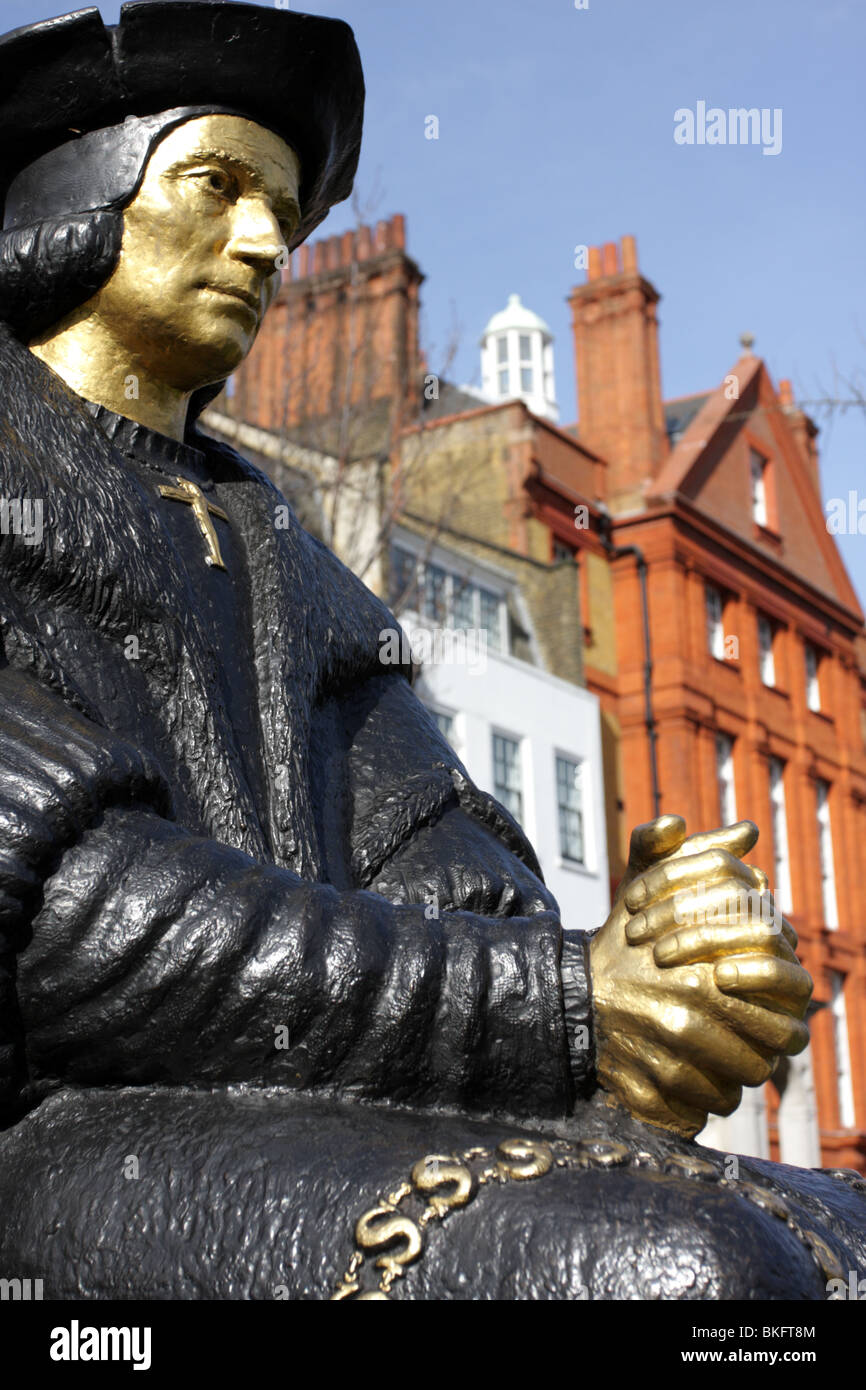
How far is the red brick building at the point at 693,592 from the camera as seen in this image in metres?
27.3

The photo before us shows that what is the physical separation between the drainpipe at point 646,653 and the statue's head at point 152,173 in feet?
Result: 80.8

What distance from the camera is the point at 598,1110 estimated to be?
251cm

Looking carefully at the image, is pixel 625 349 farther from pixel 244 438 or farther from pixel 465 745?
pixel 244 438

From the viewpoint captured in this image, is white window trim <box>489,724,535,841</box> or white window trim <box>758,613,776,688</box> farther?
white window trim <box>758,613,776,688</box>

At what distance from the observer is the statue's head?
311 centimetres

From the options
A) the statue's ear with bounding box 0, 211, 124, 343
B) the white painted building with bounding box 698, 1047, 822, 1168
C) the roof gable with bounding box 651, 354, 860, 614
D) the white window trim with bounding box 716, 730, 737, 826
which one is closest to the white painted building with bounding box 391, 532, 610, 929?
the white painted building with bounding box 698, 1047, 822, 1168

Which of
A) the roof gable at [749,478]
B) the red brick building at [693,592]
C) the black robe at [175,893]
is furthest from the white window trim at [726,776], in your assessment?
the black robe at [175,893]

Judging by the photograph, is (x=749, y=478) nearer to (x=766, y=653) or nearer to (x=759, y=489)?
(x=759, y=489)

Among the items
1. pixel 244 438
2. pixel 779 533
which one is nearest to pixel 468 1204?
pixel 244 438

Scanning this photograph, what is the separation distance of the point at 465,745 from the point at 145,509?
1967 centimetres

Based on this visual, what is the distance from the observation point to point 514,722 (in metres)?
23.8

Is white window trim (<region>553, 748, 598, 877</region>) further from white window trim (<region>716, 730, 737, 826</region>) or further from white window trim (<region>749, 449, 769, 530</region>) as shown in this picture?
white window trim (<region>749, 449, 769, 530</region>)

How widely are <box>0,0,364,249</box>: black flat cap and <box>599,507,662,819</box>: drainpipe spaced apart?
2462 cm

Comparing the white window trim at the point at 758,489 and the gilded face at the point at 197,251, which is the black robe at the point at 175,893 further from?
the white window trim at the point at 758,489
